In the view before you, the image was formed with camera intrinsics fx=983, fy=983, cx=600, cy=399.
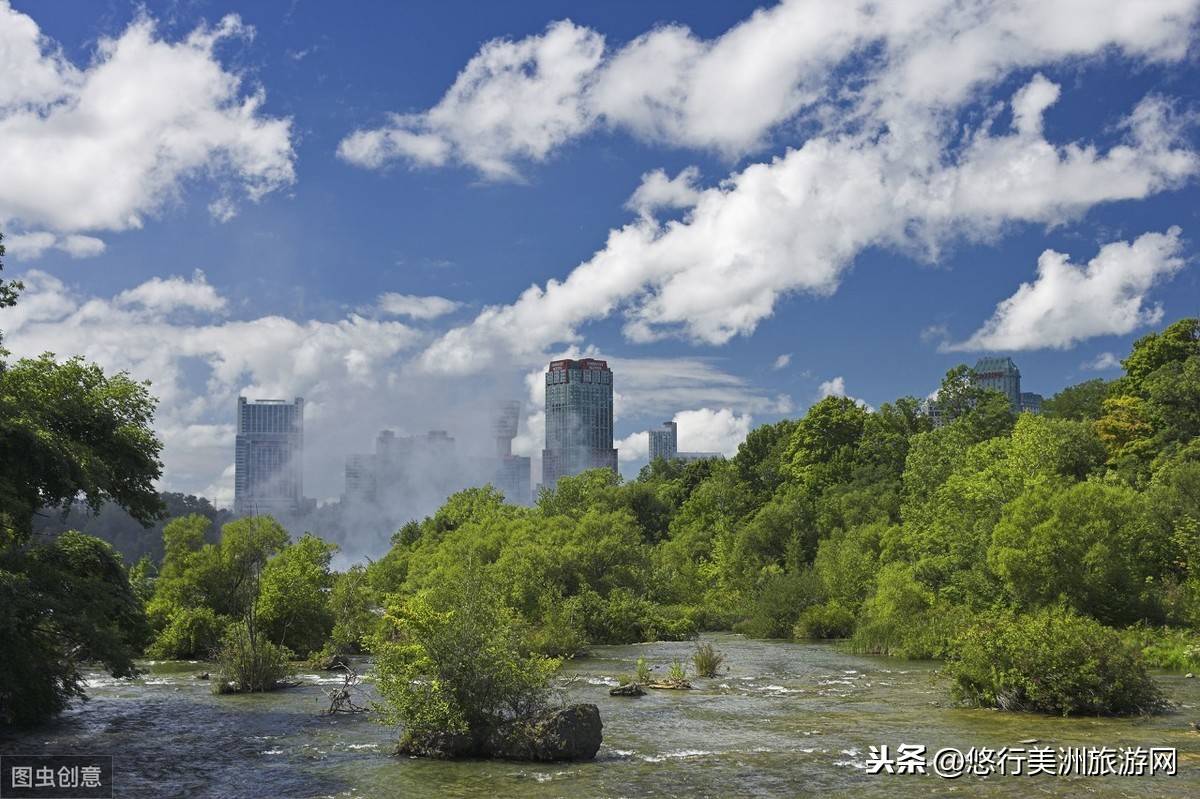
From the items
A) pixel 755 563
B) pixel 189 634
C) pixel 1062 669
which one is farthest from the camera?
→ pixel 755 563

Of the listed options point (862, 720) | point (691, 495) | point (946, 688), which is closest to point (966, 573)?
point (946, 688)

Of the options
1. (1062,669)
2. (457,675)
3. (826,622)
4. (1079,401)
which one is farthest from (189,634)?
(1079,401)

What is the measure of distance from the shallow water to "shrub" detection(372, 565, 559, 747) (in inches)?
35.8

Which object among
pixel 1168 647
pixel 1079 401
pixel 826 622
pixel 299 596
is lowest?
pixel 826 622

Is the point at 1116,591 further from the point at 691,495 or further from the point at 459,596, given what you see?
the point at 691,495

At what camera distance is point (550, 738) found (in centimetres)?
1972

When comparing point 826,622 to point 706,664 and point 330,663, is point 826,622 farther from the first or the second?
point 330,663

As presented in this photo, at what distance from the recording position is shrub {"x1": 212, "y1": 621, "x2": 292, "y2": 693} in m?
32.2

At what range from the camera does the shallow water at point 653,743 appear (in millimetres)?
17484

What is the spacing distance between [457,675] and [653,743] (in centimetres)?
516

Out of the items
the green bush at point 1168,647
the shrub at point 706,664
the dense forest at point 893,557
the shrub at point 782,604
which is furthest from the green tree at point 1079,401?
the shrub at point 706,664

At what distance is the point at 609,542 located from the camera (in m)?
59.8

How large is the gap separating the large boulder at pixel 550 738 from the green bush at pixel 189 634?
28.9 m

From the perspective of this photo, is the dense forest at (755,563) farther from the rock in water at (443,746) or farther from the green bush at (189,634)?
the rock in water at (443,746)
